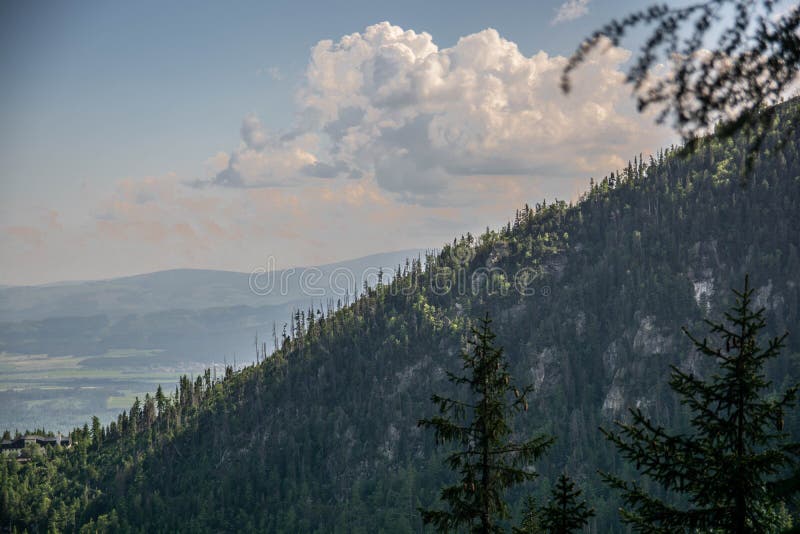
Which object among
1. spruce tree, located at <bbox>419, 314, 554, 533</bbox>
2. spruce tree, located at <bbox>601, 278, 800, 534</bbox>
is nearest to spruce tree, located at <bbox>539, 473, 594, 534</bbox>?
spruce tree, located at <bbox>419, 314, 554, 533</bbox>

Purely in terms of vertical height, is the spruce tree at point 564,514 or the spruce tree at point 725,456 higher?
the spruce tree at point 725,456

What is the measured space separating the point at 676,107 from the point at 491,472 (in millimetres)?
17662

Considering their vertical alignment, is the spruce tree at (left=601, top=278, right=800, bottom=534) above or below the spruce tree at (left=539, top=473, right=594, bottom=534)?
above

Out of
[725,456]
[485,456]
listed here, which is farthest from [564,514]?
[725,456]

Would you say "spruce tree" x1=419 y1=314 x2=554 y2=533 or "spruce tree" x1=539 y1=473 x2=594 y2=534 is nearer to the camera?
"spruce tree" x1=539 y1=473 x2=594 y2=534

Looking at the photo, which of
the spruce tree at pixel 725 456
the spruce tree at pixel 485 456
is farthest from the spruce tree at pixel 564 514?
the spruce tree at pixel 725 456

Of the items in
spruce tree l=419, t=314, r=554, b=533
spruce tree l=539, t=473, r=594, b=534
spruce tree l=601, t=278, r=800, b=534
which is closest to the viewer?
spruce tree l=601, t=278, r=800, b=534

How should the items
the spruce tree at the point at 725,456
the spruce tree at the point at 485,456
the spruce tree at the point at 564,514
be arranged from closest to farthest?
the spruce tree at the point at 725,456 < the spruce tree at the point at 564,514 < the spruce tree at the point at 485,456

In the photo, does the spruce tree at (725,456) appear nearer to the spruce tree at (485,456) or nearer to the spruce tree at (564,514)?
the spruce tree at (564,514)

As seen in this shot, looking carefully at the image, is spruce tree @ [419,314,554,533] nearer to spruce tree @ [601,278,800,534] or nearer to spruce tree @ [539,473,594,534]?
spruce tree @ [539,473,594,534]

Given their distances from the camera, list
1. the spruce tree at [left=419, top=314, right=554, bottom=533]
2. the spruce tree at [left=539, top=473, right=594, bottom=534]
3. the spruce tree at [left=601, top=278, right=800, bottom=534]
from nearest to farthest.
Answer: the spruce tree at [left=601, top=278, right=800, bottom=534]
the spruce tree at [left=539, top=473, right=594, bottom=534]
the spruce tree at [left=419, top=314, right=554, bottom=533]

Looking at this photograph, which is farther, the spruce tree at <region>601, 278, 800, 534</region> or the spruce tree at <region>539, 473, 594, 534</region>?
the spruce tree at <region>539, 473, 594, 534</region>

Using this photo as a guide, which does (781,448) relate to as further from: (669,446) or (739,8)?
(739,8)

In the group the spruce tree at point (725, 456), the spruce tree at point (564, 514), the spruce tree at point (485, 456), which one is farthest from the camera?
the spruce tree at point (485, 456)
